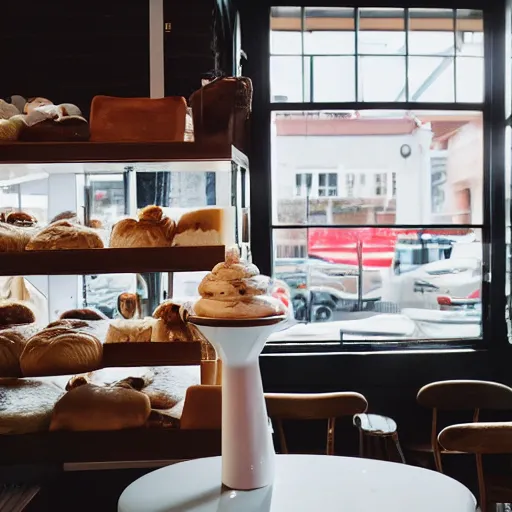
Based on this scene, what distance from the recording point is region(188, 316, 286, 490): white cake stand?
1.52 meters

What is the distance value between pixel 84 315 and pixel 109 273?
25 cm

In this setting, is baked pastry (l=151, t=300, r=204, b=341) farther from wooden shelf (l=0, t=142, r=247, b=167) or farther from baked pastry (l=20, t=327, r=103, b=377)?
wooden shelf (l=0, t=142, r=247, b=167)

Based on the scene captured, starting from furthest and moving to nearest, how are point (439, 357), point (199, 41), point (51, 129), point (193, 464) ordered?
1. point (439, 357)
2. point (199, 41)
3. point (51, 129)
4. point (193, 464)

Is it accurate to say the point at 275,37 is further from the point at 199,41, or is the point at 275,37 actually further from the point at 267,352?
the point at 267,352

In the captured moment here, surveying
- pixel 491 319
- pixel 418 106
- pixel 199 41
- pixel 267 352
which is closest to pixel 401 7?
pixel 418 106

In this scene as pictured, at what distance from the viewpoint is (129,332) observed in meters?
1.93

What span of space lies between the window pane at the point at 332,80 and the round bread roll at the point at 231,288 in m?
1.99

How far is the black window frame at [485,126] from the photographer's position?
3295 mm

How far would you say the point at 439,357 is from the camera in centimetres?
331

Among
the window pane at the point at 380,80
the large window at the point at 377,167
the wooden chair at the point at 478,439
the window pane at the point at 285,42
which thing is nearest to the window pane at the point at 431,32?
the large window at the point at 377,167

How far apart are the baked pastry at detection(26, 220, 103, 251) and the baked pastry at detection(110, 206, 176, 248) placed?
0.06m

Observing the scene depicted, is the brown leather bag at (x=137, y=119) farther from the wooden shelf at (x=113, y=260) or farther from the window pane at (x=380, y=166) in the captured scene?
the window pane at (x=380, y=166)

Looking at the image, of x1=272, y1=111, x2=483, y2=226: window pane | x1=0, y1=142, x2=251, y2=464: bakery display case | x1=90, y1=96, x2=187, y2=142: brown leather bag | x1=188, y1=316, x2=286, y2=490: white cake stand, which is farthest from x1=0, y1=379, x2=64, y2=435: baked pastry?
x1=272, y1=111, x2=483, y2=226: window pane

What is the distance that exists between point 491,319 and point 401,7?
1576 mm
